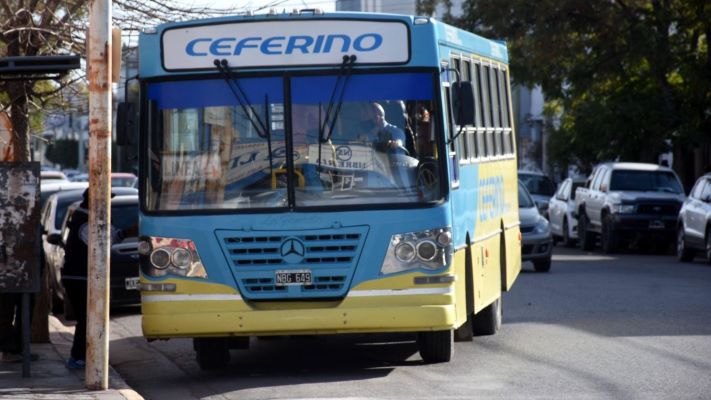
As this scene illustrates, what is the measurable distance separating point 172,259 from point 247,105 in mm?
1330

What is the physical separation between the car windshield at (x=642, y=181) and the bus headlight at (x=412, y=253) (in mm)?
21291

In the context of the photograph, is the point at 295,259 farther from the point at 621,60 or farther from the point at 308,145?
the point at 621,60

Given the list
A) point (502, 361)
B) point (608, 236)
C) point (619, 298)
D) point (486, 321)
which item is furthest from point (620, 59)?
point (502, 361)

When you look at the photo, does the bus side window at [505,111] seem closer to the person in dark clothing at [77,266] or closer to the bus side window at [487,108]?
the bus side window at [487,108]

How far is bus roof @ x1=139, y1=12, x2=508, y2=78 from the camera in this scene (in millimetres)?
11641

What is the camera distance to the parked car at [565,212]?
35.5m

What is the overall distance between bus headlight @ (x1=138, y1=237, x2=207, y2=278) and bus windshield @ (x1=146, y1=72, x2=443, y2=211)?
0.28m

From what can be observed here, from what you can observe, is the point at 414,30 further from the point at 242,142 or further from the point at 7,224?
the point at 7,224

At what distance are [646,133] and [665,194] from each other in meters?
5.50

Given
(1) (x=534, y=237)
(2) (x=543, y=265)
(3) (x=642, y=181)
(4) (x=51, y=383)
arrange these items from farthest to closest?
(3) (x=642, y=181)
(2) (x=543, y=265)
(1) (x=534, y=237)
(4) (x=51, y=383)

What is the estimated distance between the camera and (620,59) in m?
36.2

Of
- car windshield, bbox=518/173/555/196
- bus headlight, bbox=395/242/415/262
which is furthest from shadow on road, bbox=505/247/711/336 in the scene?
car windshield, bbox=518/173/555/196

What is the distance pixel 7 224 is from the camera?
11930 millimetres

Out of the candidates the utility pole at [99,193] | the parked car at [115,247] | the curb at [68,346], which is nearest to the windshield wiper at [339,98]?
the utility pole at [99,193]
